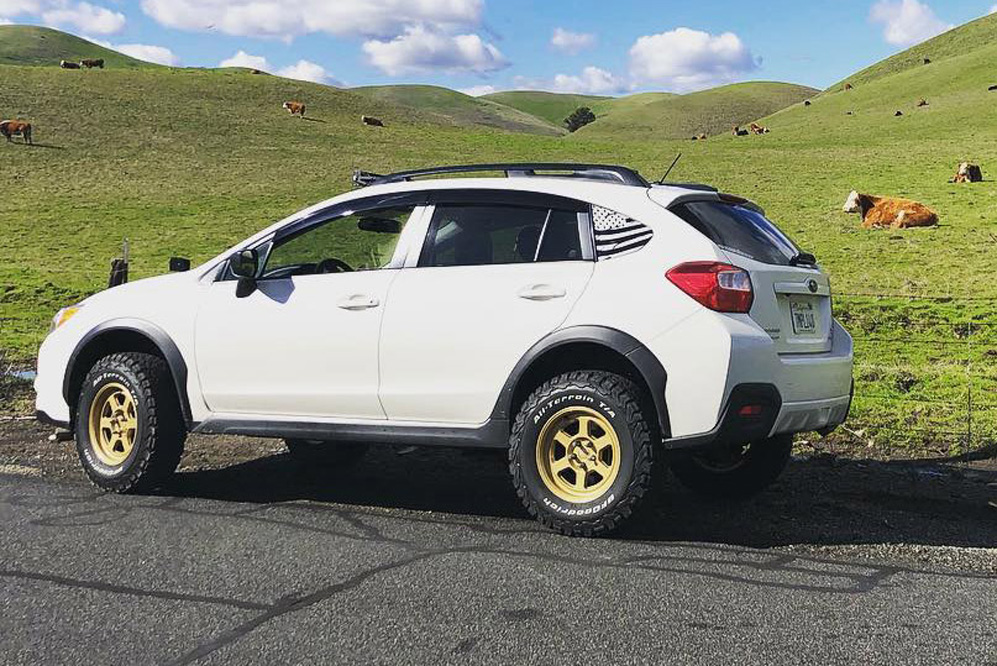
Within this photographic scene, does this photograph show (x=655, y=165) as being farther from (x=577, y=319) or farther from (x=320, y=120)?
(x=577, y=319)

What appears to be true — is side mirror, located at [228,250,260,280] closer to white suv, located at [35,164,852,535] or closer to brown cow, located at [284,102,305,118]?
white suv, located at [35,164,852,535]

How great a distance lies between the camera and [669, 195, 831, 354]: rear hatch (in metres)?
5.45

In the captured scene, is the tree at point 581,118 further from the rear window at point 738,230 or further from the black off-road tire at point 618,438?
the black off-road tire at point 618,438

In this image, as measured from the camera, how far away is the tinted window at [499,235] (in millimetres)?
5805

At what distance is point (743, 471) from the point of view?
6.43 m

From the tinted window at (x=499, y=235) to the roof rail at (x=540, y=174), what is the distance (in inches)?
10.8

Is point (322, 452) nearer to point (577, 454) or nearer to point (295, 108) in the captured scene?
point (577, 454)

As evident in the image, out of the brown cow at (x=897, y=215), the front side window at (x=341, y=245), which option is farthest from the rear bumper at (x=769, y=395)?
the brown cow at (x=897, y=215)

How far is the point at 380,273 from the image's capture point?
6.16 meters

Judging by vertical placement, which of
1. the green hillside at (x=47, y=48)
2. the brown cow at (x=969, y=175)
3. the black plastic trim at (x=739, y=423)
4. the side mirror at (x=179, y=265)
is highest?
the green hillside at (x=47, y=48)

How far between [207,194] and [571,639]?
39155mm

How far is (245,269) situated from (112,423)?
4.47 feet

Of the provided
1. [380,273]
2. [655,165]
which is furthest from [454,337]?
[655,165]

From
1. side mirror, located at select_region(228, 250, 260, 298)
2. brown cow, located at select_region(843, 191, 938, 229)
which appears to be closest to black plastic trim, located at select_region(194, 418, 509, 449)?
side mirror, located at select_region(228, 250, 260, 298)
